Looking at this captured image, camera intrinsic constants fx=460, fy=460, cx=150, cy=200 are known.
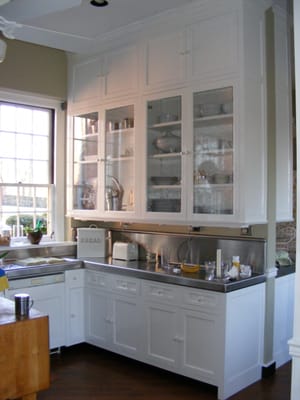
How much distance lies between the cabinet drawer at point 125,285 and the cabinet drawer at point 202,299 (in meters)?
0.54

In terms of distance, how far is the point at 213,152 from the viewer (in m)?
3.69

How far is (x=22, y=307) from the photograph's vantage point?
261 centimetres

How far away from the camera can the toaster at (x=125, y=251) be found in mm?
4445

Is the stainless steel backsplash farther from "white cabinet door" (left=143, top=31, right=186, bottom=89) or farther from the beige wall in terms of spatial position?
the beige wall

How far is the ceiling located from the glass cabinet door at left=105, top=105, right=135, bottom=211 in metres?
0.72

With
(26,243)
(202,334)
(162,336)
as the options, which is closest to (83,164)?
(26,243)

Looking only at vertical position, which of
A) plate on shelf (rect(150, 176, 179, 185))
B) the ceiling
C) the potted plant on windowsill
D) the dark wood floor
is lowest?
the dark wood floor

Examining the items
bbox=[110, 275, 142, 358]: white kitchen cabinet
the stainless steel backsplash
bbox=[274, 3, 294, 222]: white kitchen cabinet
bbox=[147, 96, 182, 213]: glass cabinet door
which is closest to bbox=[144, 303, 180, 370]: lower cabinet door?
bbox=[110, 275, 142, 358]: white kitchen cabinet

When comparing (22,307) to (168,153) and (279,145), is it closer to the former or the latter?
(168,153)

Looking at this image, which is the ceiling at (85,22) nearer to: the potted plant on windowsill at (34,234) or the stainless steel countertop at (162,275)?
the potted plant on windowsill at (34,234)

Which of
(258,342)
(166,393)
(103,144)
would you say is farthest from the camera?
(103,144)

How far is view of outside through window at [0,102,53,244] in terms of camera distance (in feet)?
15.3

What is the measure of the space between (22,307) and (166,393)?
1.49 metres

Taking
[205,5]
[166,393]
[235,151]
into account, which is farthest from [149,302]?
[205,5]
